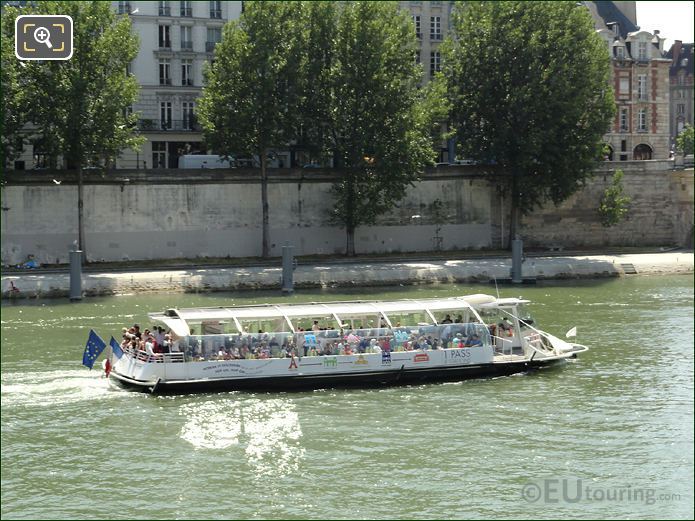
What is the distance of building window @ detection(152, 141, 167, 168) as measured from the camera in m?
75.6

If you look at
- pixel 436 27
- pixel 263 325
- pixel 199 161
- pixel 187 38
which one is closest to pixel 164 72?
pixel 187 38

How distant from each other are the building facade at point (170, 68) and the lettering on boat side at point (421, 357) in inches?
1640

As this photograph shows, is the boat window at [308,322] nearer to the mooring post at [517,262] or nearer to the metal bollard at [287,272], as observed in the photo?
the metal bollard at [287,272]

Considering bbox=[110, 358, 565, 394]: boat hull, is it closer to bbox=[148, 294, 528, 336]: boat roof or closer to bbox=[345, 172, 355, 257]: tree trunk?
bbox=[148, 294, 528, 336]: boat roof

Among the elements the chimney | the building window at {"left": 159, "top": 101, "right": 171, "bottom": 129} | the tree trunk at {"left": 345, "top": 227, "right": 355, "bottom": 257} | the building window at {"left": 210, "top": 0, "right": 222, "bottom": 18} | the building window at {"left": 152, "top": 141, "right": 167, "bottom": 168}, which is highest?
the chimney

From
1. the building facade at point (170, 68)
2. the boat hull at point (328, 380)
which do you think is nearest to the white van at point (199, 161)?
the building facade at point (170, 68)

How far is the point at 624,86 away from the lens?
90.1 meters

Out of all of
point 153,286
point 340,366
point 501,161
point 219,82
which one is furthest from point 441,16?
point 340,366

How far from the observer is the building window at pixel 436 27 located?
279 ft

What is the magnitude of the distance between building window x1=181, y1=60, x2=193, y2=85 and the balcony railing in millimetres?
2323

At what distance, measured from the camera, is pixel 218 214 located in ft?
219

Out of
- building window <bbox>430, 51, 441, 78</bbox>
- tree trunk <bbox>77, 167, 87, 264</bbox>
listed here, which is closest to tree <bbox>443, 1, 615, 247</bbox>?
building window <bbox>430, 51, 441, 78</bbox>

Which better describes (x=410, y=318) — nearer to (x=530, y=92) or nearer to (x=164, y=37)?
(x=530, y=92)

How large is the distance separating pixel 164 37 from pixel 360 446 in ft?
170
